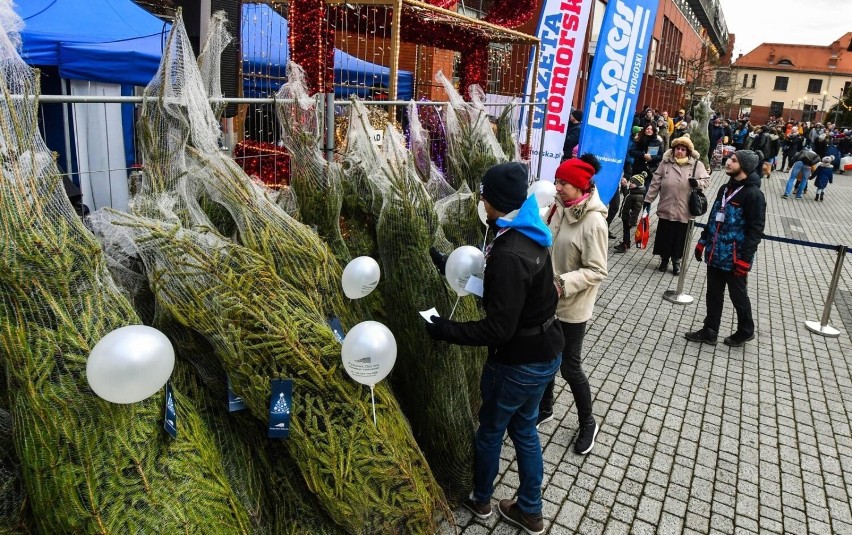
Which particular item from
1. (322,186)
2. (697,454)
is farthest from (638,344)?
(322,186)

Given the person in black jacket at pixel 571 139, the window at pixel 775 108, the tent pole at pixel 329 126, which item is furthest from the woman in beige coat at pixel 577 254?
the window at pixel 775 108

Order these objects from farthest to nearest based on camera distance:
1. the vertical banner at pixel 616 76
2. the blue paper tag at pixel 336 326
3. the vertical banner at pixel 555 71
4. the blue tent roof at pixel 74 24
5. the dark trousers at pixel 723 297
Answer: the vertical banner at pixel 555 71 < the vertical banner at pixel 616 76 < the dark trousers at pixel 723 297 < the blue tent roof at pixel 74 24 < the blue paper tag at pixel 336 326

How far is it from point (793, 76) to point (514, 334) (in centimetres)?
9114

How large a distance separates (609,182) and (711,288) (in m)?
2.26

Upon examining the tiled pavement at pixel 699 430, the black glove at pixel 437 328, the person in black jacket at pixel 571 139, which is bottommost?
the tiled pavement at pixel 699 430

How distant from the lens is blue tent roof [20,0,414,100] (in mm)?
4918

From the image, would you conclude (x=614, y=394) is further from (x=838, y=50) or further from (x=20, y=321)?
(x=838, y=50)

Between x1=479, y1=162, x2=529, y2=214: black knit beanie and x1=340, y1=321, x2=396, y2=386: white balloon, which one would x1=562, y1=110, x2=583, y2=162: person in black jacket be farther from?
x1=340, y1=321, x2=396, y2=386: white balloon

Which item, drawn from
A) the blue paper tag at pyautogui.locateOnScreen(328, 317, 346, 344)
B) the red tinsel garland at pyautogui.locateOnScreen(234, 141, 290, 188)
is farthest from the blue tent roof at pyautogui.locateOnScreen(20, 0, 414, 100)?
the blue paper tag at pyautogui.locateOnScreen(328, 317, 346, 344)

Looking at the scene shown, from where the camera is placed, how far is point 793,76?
77125 millimetres

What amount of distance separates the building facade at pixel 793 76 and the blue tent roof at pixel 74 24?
268 ft

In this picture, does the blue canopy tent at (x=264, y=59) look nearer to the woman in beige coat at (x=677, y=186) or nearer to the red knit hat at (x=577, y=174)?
the red knit hat at (x=577, y=174)

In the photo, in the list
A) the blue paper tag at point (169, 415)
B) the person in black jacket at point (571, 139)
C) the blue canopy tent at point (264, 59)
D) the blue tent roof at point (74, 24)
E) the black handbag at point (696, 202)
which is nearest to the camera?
the blue paper tag at point (169, 415)

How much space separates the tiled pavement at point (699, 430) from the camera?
3.28m
